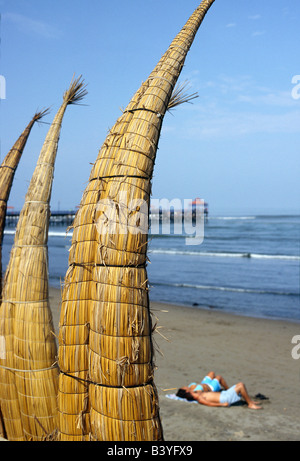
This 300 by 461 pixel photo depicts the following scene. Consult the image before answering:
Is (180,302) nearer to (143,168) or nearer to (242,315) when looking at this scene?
(242,315)

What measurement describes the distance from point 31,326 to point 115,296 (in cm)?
111

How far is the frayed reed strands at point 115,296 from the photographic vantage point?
192 cm

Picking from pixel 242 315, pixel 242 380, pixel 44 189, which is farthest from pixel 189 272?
pixel 44 189

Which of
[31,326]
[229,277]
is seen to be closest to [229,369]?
[31,326]

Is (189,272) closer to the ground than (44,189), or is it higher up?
closer to the ground

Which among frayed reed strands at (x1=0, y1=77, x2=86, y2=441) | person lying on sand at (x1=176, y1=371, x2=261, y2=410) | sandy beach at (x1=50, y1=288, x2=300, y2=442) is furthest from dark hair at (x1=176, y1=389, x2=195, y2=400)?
frayed reed strands at (x1=0, y1=77, x2=86, y2=441)

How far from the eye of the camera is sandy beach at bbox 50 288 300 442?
6039mm

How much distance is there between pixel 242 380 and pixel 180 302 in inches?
335

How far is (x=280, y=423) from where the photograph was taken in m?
6.38

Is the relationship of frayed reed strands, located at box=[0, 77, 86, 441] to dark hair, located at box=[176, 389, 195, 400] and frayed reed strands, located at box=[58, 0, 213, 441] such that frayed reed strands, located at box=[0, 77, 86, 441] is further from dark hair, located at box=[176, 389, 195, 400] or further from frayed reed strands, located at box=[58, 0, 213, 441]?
dark hair, located at box=[176, 389, 195, 400]

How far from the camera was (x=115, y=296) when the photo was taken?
1925 millimetres

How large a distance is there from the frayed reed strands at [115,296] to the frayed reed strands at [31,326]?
0.63m

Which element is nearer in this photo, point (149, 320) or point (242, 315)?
point (149, 320)

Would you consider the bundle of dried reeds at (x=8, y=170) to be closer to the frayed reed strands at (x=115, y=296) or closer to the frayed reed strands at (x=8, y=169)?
the frayed reed strands at (x=8, y=169)
